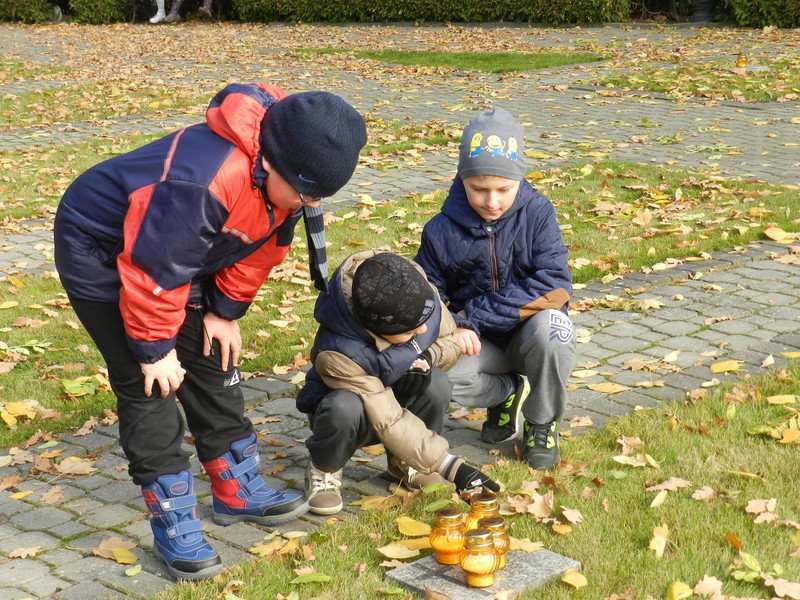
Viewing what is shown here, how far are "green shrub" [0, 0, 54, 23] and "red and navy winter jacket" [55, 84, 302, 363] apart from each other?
102 ft

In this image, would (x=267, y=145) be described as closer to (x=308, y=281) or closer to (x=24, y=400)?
(x=24, y=400)

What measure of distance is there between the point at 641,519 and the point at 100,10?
30196 millimetres

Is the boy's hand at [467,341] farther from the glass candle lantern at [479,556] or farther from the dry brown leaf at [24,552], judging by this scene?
the dry brown leaf at [24,552]

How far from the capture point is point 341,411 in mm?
3543

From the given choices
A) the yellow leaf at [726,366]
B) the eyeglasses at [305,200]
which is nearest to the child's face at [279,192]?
the eyeglasses at [305,200]

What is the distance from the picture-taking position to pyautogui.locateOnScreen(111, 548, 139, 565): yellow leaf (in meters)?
3.46

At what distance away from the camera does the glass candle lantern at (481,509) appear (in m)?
3.19

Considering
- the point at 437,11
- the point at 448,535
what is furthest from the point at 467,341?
the point at 437,11

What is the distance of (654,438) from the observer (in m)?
4.16

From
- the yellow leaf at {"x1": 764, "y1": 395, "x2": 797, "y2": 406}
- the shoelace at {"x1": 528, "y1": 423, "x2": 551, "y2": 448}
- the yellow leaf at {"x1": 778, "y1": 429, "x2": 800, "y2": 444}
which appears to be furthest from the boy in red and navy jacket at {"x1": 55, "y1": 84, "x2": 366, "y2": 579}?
the yellow leaf at {"x1": 764, "y1": 395, "x2": 797, "y2": 406}

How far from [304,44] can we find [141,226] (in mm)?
19962

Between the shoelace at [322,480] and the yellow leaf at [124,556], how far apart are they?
2.20 ft

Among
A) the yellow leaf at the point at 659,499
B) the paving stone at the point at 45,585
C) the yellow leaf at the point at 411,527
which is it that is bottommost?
the paving stone at the point at 45,585

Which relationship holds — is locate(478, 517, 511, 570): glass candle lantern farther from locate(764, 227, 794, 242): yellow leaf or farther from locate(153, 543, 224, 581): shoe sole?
locate(764, 227, 794, 242): yellow leaf
